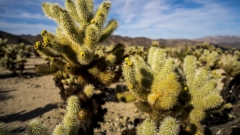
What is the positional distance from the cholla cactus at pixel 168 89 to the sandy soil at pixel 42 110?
356 centimetres

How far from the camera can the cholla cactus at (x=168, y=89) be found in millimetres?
2277

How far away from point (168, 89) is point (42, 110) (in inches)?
284

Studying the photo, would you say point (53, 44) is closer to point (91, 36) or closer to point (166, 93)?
point (91, 36)

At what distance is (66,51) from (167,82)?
1738mm

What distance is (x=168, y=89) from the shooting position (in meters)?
2.18

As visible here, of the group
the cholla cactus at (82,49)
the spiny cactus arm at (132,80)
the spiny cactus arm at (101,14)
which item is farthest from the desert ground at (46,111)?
the spiny cactus arm at (101,14)

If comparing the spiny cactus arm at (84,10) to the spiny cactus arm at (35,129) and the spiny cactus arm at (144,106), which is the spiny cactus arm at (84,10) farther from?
the spiny cactus arm at (35,129)

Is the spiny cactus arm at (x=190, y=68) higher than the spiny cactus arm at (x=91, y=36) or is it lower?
lower

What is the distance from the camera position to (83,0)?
322cm

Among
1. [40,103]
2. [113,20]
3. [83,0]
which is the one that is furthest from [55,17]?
[40,103]

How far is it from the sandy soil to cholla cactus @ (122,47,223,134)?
3558mm

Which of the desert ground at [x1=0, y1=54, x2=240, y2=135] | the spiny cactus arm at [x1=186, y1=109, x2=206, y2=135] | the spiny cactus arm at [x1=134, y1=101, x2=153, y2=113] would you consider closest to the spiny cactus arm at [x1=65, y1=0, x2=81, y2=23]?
the spiny cactus arm at [x1=134, y1=101, x2=153, y2=113]

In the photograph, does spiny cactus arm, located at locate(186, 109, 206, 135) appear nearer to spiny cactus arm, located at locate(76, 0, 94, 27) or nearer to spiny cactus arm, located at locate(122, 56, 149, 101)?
spiny cactus arm, located at locate(122, 56, 149, 101)

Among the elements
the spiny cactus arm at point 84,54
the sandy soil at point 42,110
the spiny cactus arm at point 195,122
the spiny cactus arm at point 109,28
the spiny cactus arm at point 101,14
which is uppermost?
the spiny cactus arm at point 101,14
